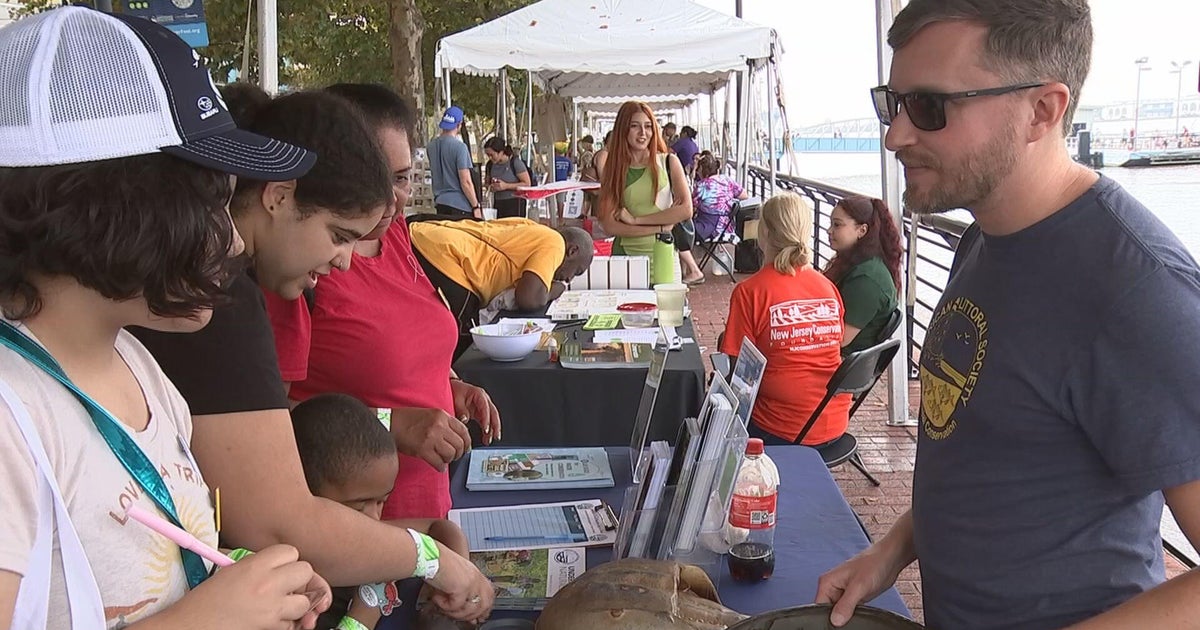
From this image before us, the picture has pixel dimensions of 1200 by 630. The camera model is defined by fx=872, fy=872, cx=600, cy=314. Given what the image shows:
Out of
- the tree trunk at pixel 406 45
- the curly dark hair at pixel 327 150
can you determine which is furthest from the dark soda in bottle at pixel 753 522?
the tree trunk at pixel 406 45

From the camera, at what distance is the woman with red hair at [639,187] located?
19.4ft

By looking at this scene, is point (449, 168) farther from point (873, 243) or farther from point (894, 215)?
point (873, 243)

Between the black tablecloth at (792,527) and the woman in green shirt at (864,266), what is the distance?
171 centimetres

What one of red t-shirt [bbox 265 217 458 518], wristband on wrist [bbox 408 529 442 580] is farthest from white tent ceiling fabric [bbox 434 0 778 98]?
wristband on wrist [bbox 408 529 442 580]

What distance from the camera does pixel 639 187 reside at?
19.8 ft

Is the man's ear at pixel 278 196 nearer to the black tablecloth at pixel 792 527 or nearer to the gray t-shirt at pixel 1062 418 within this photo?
the black tablecloth at pixel 792 527

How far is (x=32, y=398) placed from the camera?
2.69 ft

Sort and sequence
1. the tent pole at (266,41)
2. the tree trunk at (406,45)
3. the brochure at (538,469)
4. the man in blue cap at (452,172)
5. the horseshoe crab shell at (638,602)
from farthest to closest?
the tree trunk at (406,45) < the man in blue cap at (452,172) < the tent pole at (266,41) < the brochure at (538,469) < the horseshoe crab shell at (638,602)

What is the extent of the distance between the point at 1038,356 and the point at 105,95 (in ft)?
3.76

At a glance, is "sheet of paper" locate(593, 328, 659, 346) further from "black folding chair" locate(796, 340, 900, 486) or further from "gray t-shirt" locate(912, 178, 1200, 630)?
"gray t-shirt" locate(912, 178, 1200, 630)

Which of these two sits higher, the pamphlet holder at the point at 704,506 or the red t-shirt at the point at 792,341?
the pamphlet holder at the point at 704,506

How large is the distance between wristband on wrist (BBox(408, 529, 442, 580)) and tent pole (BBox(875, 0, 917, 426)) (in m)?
3.18

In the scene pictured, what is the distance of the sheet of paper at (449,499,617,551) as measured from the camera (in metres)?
1.77

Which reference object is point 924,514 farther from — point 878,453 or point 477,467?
point 878,453
